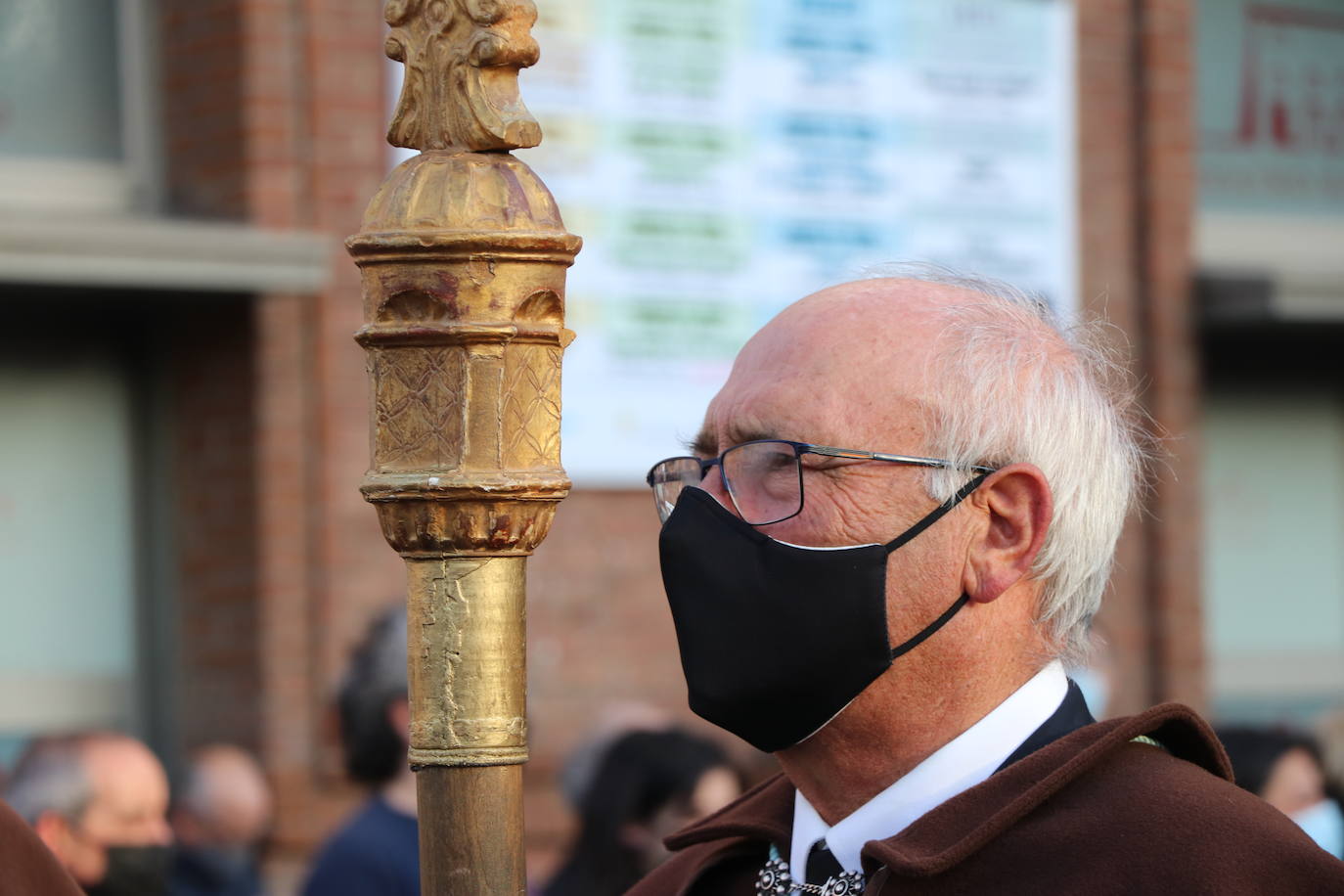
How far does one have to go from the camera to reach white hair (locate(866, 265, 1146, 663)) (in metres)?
2.35

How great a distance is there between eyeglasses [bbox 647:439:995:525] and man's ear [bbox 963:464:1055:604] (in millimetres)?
34

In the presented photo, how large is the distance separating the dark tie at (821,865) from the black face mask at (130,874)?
7.43 feet

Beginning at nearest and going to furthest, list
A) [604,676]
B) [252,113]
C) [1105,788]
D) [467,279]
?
[467,279]
[1105,788]
[252,113]
[604,676]

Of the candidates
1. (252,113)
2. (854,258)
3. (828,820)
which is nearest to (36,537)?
(252,113)

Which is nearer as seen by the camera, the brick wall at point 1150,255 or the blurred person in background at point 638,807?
the blurred person in background at point 638,807

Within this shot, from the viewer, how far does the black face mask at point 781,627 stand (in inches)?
90.6

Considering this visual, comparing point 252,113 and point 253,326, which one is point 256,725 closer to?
point 253,326

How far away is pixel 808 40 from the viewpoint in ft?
26.4

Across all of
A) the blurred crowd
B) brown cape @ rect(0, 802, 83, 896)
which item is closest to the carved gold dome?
brown cape @ rect(0, 802, 83, 896)


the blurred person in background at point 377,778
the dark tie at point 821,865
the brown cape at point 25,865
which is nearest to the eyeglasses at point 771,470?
the dark tie at point 821,865

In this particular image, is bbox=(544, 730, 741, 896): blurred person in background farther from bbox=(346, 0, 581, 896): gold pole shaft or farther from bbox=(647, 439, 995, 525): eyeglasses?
bbox=(346, 0, 581, 896): gold pole shaft

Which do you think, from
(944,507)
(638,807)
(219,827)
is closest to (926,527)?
(944,507)

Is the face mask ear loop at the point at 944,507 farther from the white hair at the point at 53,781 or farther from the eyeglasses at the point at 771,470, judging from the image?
the white hair at the point at 53,781

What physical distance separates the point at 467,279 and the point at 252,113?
17.6ft
